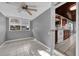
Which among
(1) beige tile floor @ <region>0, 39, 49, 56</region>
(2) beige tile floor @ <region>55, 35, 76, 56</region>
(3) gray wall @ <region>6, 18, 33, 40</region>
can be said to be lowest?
A: (1) beige tile floor @ <region>0, 39, 49, 56</region>

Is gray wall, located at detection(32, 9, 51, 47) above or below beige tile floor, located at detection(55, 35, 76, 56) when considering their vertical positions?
above

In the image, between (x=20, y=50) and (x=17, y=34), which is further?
(x=17, y=34)

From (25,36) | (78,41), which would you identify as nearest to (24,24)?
(25,36)

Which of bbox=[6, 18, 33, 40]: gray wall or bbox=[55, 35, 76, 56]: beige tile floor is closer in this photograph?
bbox=[55, 35, 76, 56]: beige tile floor

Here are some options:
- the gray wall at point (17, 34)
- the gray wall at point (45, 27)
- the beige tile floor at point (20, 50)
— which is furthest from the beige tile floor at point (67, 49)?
the gray wall at point (17, 34)

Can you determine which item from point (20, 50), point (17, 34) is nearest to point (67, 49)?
point (20, 50)

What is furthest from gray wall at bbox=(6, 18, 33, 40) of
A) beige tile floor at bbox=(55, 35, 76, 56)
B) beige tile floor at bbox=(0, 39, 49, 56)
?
beige tile floor at bbox=(55, 35, 76, 56)

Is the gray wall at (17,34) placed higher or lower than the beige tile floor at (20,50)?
higher

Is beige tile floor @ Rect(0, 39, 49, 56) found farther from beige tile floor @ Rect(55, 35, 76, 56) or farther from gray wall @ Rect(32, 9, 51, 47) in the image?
beige tile floor @ Rect(55, 35, 76, 56)

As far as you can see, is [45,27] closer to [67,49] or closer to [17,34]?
[67,49]

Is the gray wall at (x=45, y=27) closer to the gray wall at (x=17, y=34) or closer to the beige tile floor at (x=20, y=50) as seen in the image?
the beige tile floor at (x=20, y=50)

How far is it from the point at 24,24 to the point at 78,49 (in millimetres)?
8166

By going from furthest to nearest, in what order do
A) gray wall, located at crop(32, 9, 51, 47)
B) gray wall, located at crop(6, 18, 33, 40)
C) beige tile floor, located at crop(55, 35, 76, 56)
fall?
gray wall, located at crop(6, 18, 33, 40), gray wall, located at crop(32, 9, 51, 47), beige tile floor, located at crop(55, 35, 76, 56)

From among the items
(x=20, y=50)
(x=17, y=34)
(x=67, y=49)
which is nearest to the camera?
(x=67, y=49)
